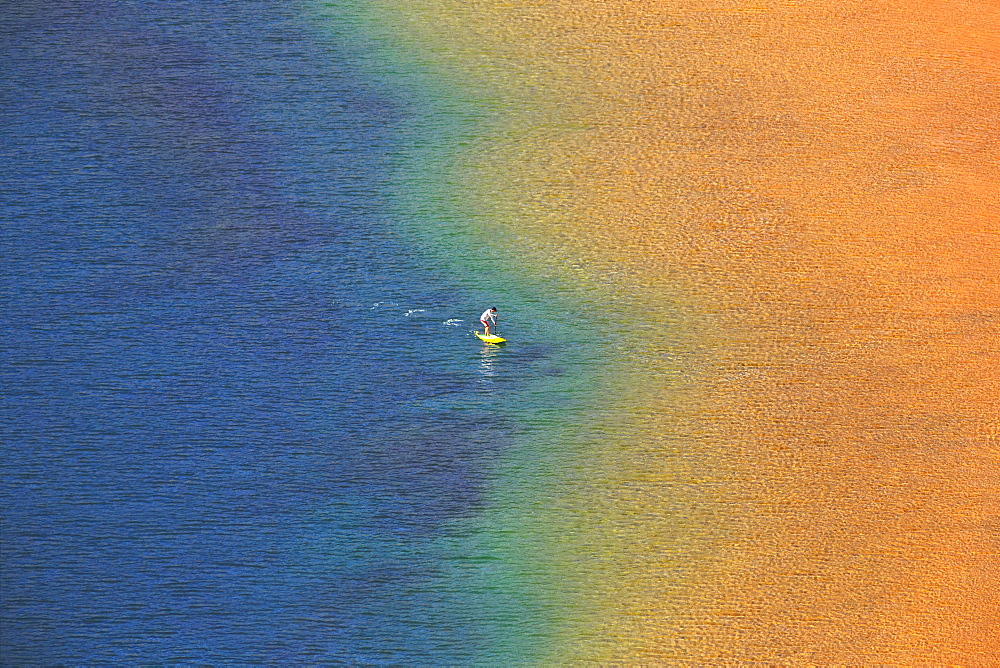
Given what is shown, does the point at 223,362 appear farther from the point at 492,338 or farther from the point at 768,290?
the point at 768,290

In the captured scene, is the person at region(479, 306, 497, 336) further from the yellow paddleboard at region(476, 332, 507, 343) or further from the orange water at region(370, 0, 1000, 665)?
the orange water at region(370, 0, 1000, 665)

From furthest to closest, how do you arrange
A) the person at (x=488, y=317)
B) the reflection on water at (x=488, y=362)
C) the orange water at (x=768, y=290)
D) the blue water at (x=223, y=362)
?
the person at (x=488, y=317) < the reflection on water at (x=488, y=362) < the orange water at (x=768, y=290) < the blue water at (x=223, y=362)

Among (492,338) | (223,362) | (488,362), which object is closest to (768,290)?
(492,338)

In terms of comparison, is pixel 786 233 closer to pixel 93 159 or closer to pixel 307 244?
pixel 307 244

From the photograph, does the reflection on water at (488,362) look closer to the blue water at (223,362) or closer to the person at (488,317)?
the blue water at (223,362)

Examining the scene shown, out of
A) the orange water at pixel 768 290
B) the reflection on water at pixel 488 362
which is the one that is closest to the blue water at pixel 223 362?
the reflection on water at pixel 488 362

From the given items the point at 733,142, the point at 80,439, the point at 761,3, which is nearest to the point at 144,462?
the point at 80,439
